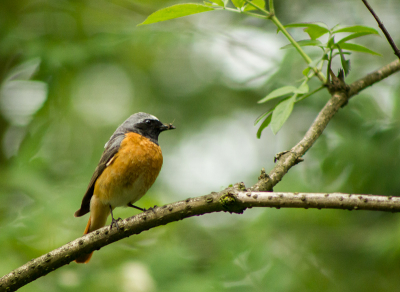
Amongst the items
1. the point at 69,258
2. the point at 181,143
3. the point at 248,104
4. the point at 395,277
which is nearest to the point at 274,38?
the point at 248,104

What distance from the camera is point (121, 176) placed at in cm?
410

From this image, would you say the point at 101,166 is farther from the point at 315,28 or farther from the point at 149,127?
the point at 315,28

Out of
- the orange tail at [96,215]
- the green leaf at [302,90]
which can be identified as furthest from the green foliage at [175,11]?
the orange tail at [96,215]

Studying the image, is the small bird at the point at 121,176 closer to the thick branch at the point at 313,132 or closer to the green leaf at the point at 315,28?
the thick branch at the point at 313,132

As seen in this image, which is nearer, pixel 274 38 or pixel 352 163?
pixel 352 163

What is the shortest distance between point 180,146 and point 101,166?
139 inches

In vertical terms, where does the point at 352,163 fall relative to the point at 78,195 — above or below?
above

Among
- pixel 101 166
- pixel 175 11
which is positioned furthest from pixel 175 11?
pixel 101 166

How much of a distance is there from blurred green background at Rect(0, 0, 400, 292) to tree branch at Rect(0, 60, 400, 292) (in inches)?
57.4

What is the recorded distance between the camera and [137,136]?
4492mm

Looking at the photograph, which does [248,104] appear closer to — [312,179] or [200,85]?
[200,85]

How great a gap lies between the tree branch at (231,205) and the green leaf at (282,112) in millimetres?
407

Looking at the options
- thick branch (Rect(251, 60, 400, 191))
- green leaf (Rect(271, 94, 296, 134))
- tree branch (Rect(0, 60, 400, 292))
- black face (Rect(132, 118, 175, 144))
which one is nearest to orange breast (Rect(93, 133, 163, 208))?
black face (Rect(132, 118, 175, 144))

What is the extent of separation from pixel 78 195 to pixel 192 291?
198 centimetres
